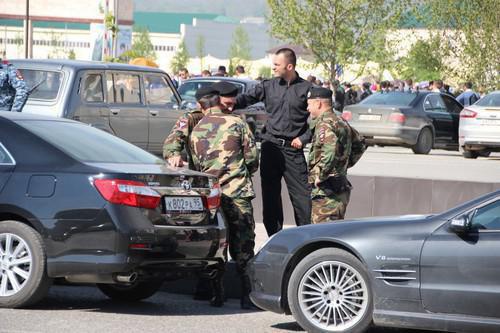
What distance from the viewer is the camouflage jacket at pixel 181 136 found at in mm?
10031

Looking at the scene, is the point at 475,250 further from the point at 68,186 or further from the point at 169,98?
the point at 169,98

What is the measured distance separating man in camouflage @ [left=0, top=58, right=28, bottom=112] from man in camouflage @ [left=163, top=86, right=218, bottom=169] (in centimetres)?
380

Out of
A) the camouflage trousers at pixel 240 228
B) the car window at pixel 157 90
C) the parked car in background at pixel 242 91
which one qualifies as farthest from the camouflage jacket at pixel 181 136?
the parked car in background at pixel 242 91

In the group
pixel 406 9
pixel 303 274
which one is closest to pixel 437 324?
pixel 303 274

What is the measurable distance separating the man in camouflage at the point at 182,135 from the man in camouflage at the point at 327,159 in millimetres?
920

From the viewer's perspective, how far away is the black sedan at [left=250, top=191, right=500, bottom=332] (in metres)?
7.89

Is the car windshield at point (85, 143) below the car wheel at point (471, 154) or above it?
above

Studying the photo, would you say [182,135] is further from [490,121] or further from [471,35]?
[471,35]

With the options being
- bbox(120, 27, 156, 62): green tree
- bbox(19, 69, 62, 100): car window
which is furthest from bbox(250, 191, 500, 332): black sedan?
bbox(120, 27, 156, 62): green tree

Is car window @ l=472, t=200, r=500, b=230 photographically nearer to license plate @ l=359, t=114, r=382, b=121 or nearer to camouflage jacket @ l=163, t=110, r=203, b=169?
camouflage jacket @ l=163, t=110, r=203, b=169

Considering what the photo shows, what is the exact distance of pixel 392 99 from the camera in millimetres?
28625

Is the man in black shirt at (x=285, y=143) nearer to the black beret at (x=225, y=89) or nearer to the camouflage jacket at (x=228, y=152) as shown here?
the black beret at (x=225, y=89)

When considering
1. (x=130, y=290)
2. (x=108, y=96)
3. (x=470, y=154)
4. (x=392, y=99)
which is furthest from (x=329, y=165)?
(x=392, y=99)

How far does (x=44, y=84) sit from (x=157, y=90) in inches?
89.9
